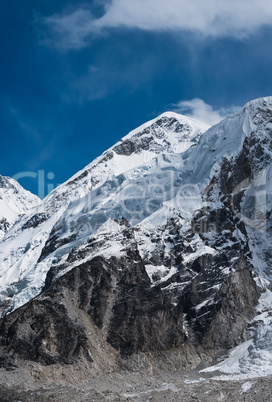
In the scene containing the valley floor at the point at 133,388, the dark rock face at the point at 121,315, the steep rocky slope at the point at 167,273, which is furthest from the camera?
the steep rocky slope at the point at 167,273

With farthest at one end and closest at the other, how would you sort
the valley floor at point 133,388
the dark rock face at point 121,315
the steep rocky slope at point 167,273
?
1. the steep rocky slope at point 167,273
2. the dark rock face at point 121,315
3. the valley floor at point 133,388

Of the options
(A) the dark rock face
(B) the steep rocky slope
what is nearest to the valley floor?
(B) the steep rocky slope

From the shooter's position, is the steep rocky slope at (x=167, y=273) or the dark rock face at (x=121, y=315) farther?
the steep rocky slope at (x=167, y=273)

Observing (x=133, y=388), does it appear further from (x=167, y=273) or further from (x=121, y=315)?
(x=167, y=273)

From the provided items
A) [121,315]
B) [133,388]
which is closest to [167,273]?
[121,315]

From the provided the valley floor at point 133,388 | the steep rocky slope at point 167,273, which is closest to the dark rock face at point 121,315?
the steep rocky slope at point 167,273

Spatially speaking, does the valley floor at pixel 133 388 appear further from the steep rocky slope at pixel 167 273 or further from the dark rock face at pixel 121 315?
the dark rock face at pixel 121 315
